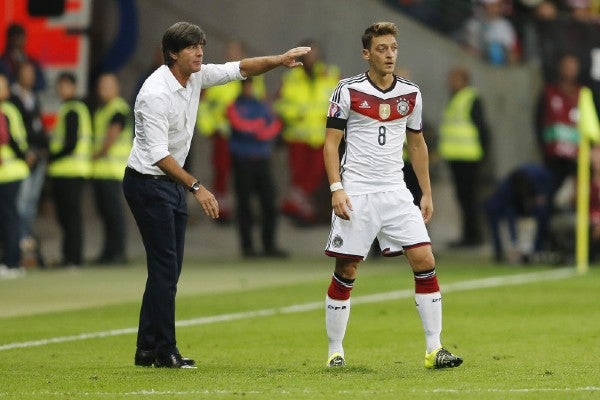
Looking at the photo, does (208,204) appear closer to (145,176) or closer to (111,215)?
(145,176)

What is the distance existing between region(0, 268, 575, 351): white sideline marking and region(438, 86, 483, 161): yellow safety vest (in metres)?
2.78

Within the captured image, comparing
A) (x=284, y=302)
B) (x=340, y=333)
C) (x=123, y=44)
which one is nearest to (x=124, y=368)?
(x=340, y=333)

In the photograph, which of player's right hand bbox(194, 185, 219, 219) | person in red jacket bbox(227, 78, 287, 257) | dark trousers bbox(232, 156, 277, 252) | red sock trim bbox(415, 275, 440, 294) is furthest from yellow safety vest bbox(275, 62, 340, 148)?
player's right hand bbox(194, 185, 219, 219)

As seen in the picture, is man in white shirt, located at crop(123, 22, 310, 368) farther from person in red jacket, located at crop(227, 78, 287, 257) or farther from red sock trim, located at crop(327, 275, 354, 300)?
person in red jacket, located at crop(227, 78, 287, 257)

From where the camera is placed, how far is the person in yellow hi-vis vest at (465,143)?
2203 cm

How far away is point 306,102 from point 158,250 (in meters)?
11.9

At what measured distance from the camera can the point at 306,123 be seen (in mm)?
23047

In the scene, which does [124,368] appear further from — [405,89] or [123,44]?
[123,44]

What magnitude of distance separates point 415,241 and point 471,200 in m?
11.9

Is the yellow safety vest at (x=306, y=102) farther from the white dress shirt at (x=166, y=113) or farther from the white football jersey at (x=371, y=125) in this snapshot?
the white football jersey at (x=371, y=125)

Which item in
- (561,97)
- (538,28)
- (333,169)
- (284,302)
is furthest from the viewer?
(538,28)

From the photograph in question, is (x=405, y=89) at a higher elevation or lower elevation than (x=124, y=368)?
higher

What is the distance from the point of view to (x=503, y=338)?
12711 mm

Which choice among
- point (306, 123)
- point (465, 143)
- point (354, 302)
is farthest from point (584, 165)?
point (354, 302)
